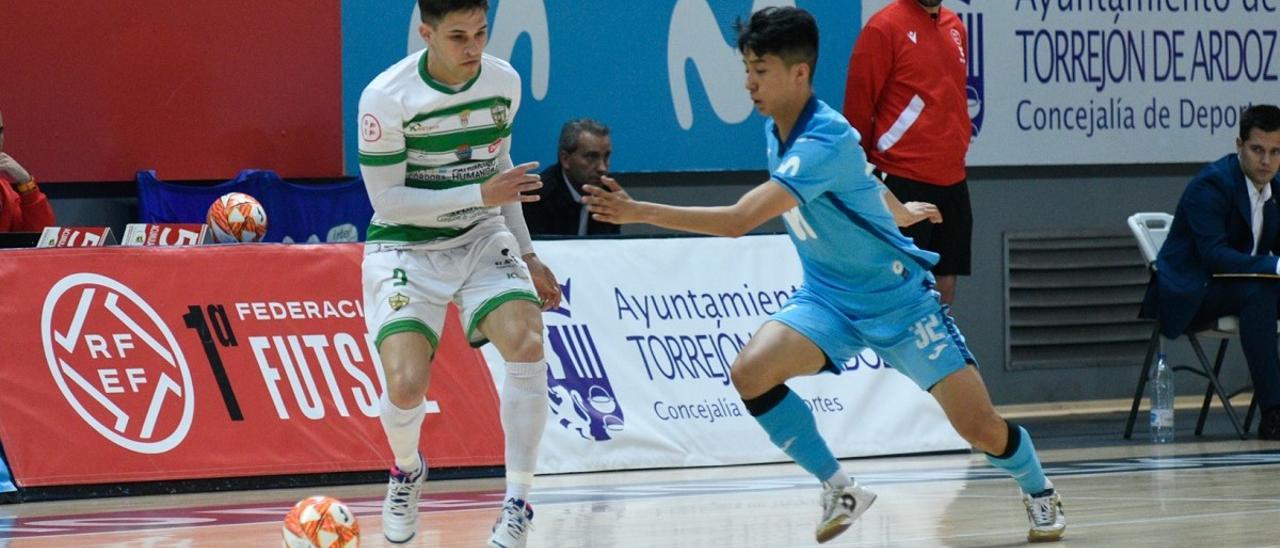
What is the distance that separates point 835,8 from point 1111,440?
10.4 feet

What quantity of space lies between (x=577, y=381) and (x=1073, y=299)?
4.83 metres

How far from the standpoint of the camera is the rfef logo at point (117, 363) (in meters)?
8.24

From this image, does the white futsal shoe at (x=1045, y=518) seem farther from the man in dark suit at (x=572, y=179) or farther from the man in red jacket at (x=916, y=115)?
the man in dark suit at (x=572, y=179)

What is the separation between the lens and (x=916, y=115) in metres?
9.04

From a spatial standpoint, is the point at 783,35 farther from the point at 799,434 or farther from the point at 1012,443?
the point at 1012,443

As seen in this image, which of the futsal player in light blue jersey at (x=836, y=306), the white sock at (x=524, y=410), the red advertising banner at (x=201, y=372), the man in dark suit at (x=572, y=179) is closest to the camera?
the white sock at (x=524, y=410)

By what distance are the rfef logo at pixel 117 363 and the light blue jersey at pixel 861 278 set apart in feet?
11.4

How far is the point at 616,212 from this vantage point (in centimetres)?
500

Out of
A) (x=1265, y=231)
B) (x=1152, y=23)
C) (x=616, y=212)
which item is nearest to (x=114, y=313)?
(x=616, y=212)

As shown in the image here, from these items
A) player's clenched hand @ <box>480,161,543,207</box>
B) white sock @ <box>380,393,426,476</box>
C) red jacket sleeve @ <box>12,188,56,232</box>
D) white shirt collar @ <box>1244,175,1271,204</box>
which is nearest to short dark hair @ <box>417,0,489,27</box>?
player's clenched hand @ <box>480,161,543,207</box>

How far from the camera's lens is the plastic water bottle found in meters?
10.5

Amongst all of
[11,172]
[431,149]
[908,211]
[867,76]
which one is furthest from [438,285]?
[11,172]

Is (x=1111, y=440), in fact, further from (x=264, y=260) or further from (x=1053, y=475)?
(x=264, y=260)

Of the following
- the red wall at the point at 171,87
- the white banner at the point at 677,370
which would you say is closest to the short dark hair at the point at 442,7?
the white banner at the point at 677,370
